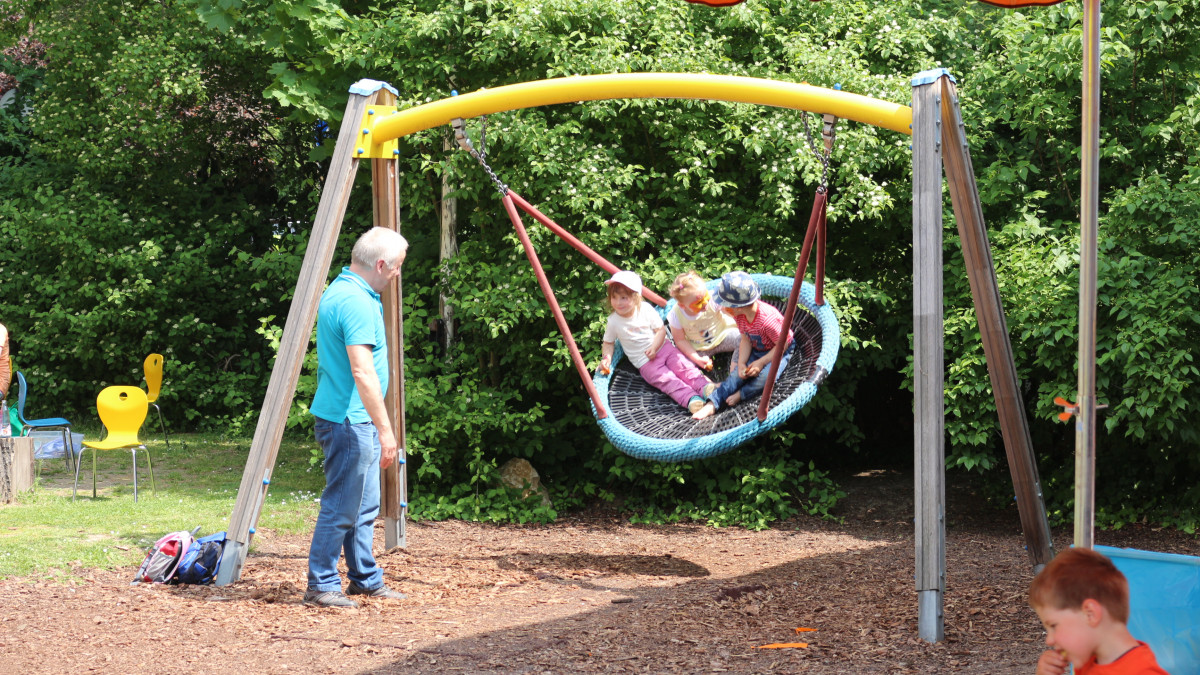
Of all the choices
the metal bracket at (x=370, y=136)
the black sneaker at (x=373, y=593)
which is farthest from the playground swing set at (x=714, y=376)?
the black sneaker at (x=373, y=593)

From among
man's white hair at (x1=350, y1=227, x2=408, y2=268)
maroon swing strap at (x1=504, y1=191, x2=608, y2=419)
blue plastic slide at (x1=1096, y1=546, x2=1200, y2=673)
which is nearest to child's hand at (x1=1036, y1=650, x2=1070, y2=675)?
blue plastic slide at (x1=1096, y1=546, x2=1200, y2=673)

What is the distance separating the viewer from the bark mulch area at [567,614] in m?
3.79

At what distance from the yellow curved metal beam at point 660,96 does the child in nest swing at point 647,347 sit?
56.6 inches

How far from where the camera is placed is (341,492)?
14.6 feet

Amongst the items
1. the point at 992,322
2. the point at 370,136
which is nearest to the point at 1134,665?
the point at 992,322

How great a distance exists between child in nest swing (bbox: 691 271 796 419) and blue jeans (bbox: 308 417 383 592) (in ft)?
6.32

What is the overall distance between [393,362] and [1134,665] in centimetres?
428

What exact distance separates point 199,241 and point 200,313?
813mm

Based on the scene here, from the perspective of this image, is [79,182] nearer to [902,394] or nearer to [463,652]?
[902,394]

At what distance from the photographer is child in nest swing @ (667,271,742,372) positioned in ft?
19.6

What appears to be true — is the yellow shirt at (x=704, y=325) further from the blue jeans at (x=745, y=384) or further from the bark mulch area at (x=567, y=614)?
the bark mulch area at (x=567, y=614)

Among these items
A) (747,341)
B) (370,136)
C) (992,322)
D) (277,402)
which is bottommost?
(277,402)

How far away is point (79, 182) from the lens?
11641 millimetres

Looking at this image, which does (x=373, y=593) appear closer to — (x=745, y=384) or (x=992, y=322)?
(x=745, y=384)
